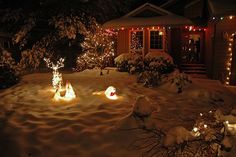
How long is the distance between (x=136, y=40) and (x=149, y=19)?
171 centimetres

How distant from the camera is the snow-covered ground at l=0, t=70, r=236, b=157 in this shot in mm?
6539

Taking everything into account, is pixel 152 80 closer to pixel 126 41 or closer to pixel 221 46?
pixel 221 46

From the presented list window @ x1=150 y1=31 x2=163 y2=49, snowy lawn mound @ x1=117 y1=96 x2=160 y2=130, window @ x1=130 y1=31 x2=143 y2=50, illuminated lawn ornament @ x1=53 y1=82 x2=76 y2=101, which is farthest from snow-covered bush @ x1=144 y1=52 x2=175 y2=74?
snowy lawn mound @ x1=117 y1=96 x2=160 y2=130

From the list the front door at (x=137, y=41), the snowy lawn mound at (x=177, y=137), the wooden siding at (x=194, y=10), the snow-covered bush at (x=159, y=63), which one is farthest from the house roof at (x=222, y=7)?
the snowy lawn mound at (x=177, y=137)

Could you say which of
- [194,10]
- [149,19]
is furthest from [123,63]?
[194,10]

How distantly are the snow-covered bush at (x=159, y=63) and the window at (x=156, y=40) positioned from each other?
108 inches

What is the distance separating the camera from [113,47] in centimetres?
2102

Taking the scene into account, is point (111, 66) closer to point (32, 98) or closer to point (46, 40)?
point (46, 40)

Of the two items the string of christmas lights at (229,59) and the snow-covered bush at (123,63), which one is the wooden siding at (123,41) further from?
the string of christmas lights at (229,59)

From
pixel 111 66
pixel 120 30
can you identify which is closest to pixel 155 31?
pixel 120 30

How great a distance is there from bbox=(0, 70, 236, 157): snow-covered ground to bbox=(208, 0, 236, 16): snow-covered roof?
401cm

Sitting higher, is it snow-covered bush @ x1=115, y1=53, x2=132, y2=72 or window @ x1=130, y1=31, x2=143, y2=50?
window @ x1=130, y1=31, x2=143, y2=50

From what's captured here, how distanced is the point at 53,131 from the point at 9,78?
717 centimetres

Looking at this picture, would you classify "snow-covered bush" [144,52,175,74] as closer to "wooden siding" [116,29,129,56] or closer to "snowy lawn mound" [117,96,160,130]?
"wooden siding" [116,29,129,56]
